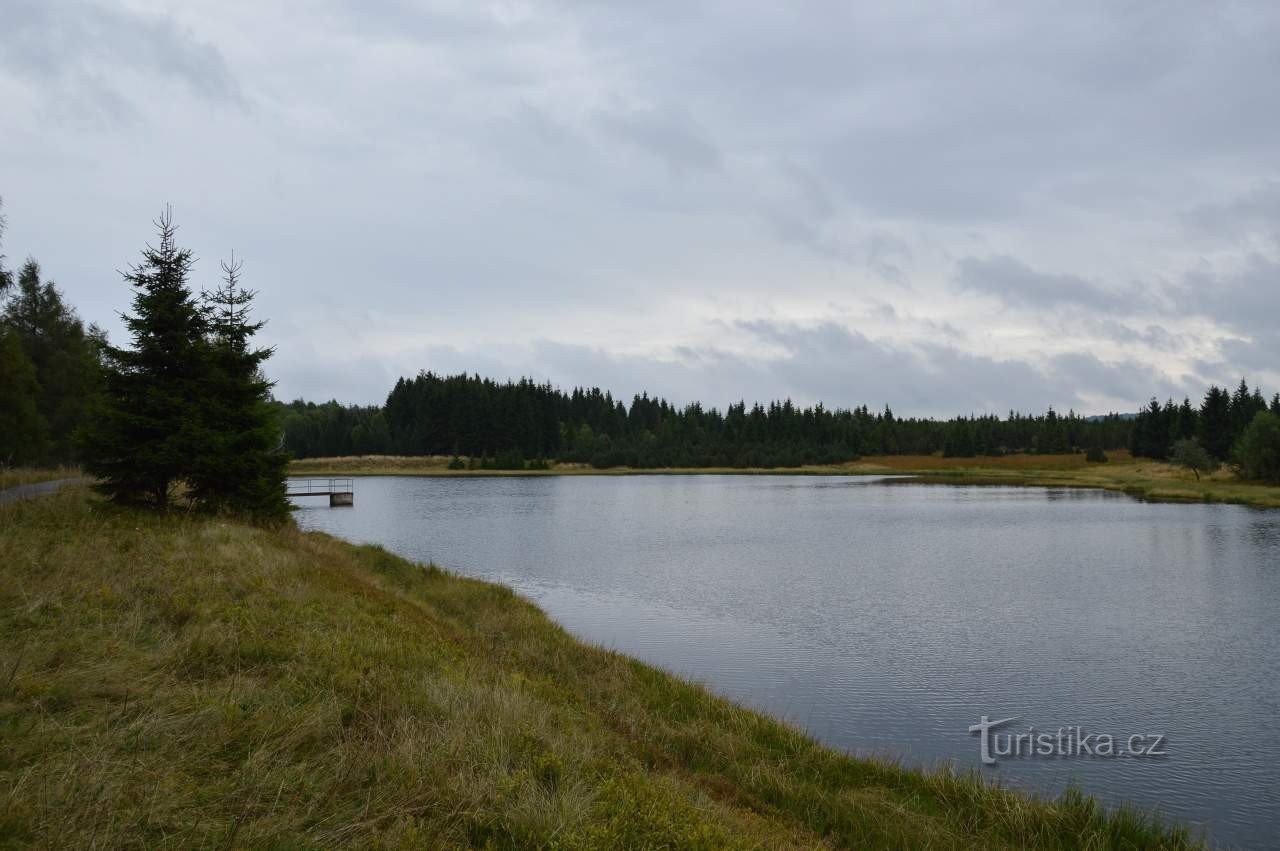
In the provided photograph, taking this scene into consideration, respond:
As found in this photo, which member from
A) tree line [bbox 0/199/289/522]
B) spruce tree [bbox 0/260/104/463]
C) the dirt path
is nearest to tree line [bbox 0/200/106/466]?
spruce tree [bbox 0/260/104/463]

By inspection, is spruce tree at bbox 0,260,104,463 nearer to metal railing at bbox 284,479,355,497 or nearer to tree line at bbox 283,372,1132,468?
metal railing at bbox 284,479,355,497

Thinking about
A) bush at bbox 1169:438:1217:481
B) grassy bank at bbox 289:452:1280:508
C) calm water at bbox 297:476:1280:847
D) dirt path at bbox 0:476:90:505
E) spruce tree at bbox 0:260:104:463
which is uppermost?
spruce tree at bbox 0:260:104:463

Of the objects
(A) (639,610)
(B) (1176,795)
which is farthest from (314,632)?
(A) (639,610)

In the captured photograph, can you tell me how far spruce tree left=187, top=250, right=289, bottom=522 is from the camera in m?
21.9

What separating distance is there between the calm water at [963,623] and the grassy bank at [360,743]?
2639 millimetres

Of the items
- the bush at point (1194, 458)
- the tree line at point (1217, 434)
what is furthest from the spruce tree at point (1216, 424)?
the bush at point (1194, 458)

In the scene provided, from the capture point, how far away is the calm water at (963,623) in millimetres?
12578

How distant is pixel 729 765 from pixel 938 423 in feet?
607

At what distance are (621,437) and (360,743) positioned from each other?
539ft

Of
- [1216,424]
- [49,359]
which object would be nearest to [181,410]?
[49,359]

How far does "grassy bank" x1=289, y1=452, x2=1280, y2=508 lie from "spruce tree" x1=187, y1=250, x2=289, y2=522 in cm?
7438

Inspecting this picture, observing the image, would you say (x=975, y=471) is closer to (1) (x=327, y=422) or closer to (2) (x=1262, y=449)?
(2) (x=1262, y=449)

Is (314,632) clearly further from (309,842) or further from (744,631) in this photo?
(744,631)

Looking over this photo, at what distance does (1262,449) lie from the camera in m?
75.6
